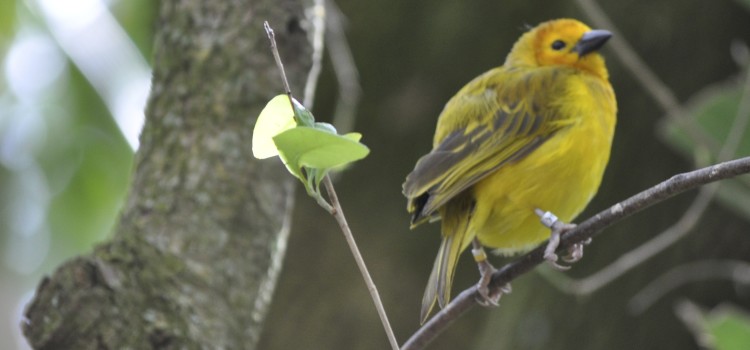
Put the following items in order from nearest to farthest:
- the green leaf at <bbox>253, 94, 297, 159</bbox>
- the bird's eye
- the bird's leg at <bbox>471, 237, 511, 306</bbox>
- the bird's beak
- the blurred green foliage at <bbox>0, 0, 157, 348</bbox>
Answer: the green leaf at <bbox>253, 94, 297, 159</bbox> → the bird's leg at <bbox>471, 237, 511, 306</bbox> → the bird's beak → the bird's eye → the blurred green foliage at <bbox>0, 0, 157, 348</bbox>

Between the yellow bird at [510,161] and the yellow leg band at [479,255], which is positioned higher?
the yellow bird at [510,161]

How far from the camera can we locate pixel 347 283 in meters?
5.07

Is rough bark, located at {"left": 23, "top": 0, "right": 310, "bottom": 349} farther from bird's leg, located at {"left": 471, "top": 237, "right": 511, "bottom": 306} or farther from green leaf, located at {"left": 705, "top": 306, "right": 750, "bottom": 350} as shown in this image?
green leaf, located at {"left": 705, "top": 306, "right": 750, "bottom": 350}

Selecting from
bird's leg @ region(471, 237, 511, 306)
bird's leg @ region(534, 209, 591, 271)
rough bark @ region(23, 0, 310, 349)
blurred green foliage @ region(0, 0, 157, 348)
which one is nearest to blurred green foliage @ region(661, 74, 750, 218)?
bird's leg @ region(534, 209, 591, 271)

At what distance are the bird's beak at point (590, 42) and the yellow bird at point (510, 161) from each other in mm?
209

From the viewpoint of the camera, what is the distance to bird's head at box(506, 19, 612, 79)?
395 cm

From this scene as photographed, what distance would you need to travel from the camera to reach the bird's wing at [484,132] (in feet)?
10.1

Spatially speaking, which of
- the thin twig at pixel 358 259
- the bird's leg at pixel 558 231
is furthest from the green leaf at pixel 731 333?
the thin twig at pixel 358 259

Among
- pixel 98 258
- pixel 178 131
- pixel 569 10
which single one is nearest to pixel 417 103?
pixel 569 10

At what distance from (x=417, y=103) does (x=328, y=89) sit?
1.53 ft

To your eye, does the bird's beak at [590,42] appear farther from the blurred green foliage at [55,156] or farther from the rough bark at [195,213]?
the blurred green foliage at [55,156]

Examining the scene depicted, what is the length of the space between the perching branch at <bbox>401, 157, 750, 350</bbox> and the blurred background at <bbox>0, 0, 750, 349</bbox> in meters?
2.23

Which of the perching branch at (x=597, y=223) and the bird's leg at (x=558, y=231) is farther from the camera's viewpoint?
the bird's leg at (x=558, y=231)

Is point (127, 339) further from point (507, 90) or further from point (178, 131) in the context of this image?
point (507, 90)
